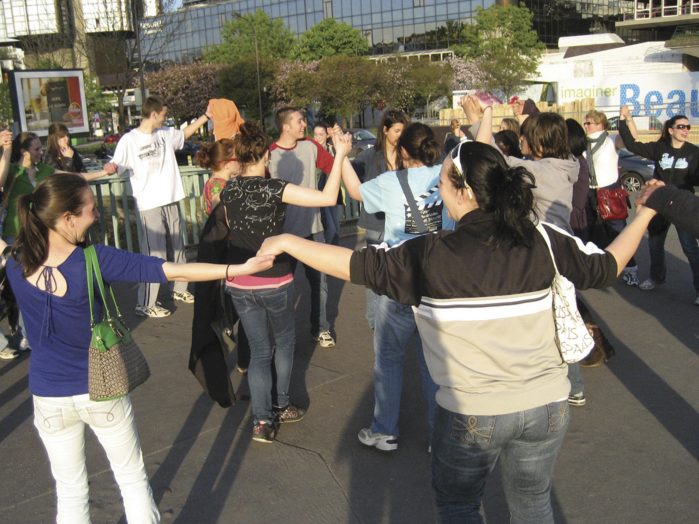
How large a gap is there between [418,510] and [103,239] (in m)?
6.23

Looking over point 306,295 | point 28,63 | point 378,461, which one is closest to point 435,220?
point 378,461

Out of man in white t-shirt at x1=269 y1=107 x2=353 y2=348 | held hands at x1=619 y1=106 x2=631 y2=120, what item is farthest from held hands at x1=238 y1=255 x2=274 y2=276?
held hands at x1=619 y1=106 x2=631 y2=120

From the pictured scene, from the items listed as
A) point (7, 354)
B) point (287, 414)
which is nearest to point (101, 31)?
point (7, 354)

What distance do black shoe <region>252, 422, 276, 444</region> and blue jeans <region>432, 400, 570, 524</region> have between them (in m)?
2.19

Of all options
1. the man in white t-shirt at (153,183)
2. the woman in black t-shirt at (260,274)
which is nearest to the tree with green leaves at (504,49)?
the man in white t-shirt at (153,183)

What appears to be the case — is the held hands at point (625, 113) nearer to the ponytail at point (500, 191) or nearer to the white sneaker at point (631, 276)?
the white sneaker at point (631, 276)

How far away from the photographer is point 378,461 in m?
4.39

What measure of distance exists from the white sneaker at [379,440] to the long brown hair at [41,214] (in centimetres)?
232

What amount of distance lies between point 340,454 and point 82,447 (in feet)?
5.93

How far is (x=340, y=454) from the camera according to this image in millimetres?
4500

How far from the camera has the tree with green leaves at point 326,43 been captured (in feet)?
232

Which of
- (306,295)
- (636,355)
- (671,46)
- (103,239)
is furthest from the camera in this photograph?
(671,46)

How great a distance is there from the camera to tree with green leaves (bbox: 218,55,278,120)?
57.2m

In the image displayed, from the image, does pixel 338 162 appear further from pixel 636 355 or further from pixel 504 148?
pixel 636 355
